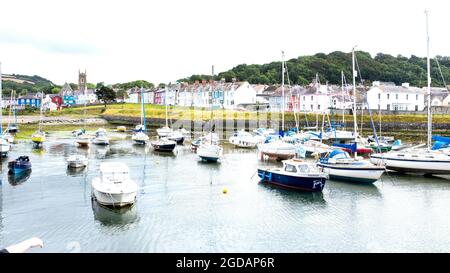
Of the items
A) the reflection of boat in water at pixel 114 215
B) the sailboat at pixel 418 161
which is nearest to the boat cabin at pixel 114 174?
the reflection of boat in water at pixel 114 215

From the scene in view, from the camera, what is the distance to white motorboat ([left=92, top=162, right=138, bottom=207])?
22609 millimetres

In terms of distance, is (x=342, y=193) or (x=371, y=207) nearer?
(x=371, y=207)

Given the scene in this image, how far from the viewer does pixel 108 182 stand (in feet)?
78.1

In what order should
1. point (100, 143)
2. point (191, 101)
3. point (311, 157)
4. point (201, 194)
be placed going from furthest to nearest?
point (191, 101), point (100, 143), point (311, 157), point (201, 194)

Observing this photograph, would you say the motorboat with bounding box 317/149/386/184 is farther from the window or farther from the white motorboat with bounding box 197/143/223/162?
the white motorboat with bounding box 197/143/223/162

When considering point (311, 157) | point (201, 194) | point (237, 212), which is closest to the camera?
point (237, 212)

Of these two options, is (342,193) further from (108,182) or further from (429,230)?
(108,182)

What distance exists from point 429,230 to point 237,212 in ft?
30.1

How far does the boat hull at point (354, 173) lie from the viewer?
29469mm

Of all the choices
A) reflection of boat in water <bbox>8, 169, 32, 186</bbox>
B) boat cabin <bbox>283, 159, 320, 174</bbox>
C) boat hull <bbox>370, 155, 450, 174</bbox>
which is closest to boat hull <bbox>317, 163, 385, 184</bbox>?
boat cabin <bbox>283, 159, 320, 174</bbox>

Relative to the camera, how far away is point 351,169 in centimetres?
3009

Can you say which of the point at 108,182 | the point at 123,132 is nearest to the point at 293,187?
the point at 108,182
